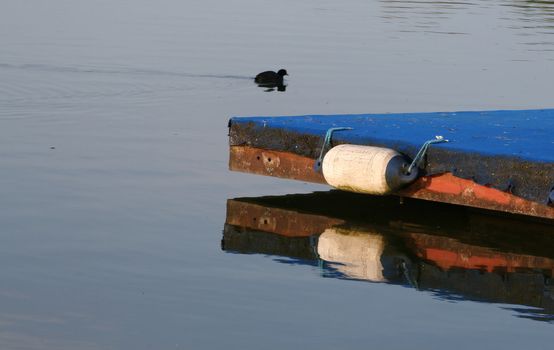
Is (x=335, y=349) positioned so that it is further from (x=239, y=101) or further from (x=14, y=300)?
(x=239, y=101)

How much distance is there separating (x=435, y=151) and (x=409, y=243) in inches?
32.3

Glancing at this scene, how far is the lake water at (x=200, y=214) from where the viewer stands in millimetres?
7117

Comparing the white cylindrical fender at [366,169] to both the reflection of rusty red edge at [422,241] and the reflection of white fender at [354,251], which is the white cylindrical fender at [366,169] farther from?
the reflection of white fender at [354,251]

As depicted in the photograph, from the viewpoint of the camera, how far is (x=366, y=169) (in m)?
9.85

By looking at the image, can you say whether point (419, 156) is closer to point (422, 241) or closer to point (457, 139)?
point (457, 139)

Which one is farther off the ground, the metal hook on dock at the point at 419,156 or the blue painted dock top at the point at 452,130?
the blue painted dock top at the point at 452,130

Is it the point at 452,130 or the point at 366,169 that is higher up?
the point at 452,130

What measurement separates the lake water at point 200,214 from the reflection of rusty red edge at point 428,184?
0.22 metres

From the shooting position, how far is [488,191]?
9547mm

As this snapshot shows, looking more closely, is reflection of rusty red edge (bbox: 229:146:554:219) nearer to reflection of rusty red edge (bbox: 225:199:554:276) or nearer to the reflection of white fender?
reflection of rusty red edge (bbox: 225:199:554:276)

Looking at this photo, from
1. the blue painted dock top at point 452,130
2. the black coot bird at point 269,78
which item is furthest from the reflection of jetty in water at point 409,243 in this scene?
the black coot bird at point 269,78

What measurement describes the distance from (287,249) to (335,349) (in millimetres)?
2299

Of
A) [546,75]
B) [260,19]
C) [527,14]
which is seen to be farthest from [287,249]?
[527,14]

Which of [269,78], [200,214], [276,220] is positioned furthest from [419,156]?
[269,78]
